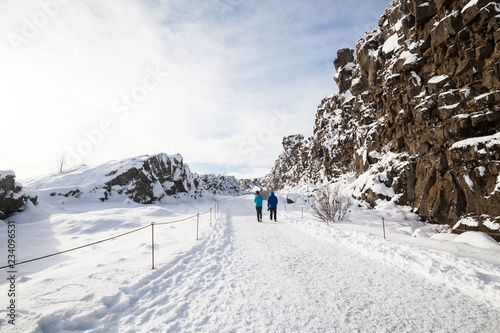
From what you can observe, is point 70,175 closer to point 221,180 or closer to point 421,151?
point 421,151

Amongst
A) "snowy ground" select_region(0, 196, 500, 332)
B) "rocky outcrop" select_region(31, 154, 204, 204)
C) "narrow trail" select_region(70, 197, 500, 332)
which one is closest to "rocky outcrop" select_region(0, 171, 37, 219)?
"rocky outcrop" select_region(31, 154, 204, 204)

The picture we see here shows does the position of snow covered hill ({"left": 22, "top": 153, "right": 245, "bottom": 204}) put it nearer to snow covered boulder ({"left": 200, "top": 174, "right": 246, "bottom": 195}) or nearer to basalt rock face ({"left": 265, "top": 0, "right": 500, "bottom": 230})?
basalt rock face ({"left": 265, "top": 0, "right": 500, "bottom": 230})

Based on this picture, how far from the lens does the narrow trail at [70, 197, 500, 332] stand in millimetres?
2861

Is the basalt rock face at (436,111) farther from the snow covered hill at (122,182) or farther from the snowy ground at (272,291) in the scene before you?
the snow covered hill at (122,182)

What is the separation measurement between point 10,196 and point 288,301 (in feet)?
65.7

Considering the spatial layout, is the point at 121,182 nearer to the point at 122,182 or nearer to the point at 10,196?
the point at 122,182

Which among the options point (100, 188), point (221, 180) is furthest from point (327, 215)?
point (221, 180)

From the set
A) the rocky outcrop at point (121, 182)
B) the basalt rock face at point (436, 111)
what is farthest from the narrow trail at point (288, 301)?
the rocky outcrop at point (121, 182)

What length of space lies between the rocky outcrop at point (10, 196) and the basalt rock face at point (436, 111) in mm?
26705

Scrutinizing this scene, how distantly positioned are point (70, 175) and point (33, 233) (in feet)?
64.1

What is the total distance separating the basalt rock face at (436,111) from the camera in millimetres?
10180

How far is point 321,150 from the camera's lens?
4069 centimetres

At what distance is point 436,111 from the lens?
13117mm

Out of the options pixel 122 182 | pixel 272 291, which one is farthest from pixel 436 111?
pixel 122 182
